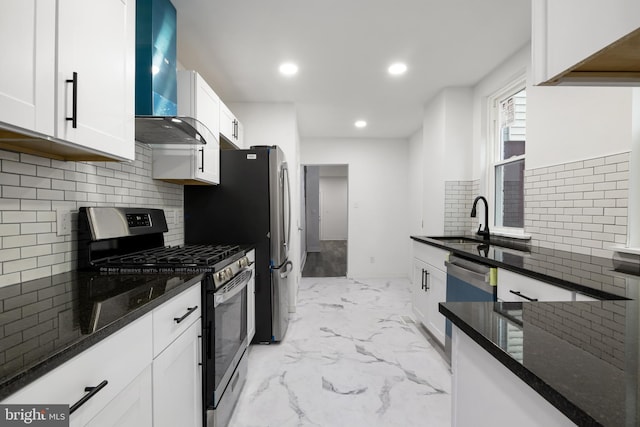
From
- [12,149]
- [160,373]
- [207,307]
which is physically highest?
[12,149]

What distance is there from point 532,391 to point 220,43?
2817 millimetres

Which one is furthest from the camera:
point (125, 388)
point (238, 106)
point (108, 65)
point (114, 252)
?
point (238, 106)

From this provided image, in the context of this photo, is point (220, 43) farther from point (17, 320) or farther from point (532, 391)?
point (532, 391)

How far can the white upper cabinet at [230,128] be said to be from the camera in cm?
283

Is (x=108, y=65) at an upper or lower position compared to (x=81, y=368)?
upper

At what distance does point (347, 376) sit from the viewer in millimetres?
2281

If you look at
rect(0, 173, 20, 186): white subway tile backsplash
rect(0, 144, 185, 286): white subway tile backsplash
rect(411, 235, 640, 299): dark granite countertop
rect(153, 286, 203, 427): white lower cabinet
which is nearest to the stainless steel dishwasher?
rect(411, 235, 640, 299): dark granite countertop

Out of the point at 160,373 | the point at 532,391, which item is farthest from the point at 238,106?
the point at 532,391

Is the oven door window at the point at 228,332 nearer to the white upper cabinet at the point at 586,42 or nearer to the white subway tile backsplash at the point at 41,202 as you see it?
the white subway tile backsplash at the point at 41,202

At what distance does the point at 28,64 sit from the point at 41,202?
0.69 meters

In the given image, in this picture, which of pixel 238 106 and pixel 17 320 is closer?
pixel 17 320

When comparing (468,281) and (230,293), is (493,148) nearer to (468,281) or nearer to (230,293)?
(468,281)

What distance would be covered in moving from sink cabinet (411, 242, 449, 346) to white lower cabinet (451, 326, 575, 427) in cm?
164

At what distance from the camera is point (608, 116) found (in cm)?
179
